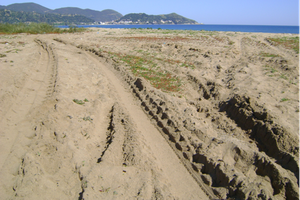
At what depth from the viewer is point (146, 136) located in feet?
20.2

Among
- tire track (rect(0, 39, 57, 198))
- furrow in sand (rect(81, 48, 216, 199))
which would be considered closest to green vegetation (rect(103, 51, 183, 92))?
furrow in sand (rect(81, 48, 216, 199))

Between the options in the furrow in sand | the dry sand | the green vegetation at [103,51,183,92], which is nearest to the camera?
the dry sand

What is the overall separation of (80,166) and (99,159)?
53cm

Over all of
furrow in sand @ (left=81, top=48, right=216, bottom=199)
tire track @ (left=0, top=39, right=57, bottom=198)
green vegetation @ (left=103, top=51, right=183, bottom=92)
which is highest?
green vegetation @ (left=103, top=51, right=183, bottom=92)

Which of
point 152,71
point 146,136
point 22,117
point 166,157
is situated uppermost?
point 152,71

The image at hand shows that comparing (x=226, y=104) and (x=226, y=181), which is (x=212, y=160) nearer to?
(x=226, y=181)

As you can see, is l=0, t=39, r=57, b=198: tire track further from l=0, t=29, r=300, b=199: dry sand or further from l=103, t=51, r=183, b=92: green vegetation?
l=103, t=51, r=183, b=92: green vegetation

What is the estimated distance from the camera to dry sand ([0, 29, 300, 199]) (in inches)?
166

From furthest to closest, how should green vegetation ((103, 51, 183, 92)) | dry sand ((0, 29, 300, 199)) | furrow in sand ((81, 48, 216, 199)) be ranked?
green vegetation ((103, 51, 183, 92)), furrow in sand ((81, 48, 216, 199)), dry sand ((0, 29, 300, 199))

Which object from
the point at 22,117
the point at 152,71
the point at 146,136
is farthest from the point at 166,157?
the point at 152,71

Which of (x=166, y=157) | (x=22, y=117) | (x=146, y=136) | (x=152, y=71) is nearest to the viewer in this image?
(x=166, y=157)

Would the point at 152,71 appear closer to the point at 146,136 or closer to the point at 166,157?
the point at 146,136

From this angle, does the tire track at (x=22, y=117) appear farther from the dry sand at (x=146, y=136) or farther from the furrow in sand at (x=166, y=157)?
the furrow in sand at (x=166, y=157)

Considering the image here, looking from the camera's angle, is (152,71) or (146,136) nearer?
(146,136)
